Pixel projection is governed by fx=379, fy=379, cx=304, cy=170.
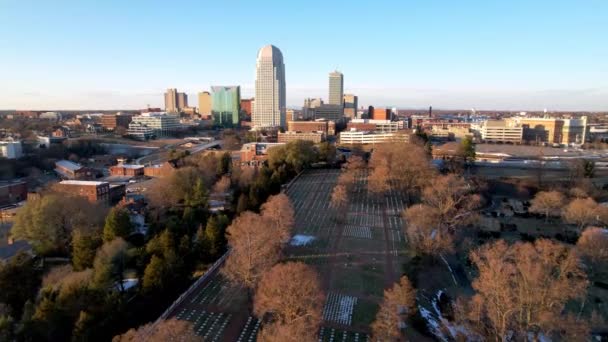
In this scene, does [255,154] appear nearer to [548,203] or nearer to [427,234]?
[548,203]

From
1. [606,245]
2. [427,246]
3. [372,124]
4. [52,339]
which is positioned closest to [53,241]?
[52,339]

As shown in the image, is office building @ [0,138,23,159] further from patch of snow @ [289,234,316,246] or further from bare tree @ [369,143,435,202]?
bare tree @ [369,143,435,202]

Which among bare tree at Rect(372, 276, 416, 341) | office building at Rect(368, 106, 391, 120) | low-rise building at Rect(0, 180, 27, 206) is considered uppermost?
office building at Rect(368, 106, 391, 120)

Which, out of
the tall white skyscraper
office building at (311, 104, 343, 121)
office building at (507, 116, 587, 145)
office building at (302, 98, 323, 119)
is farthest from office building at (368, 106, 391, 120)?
office building at (507, 116, 587, 145)

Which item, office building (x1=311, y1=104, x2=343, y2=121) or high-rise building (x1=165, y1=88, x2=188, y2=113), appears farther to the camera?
high-rise building (x1=165, y1=88, x2=188, y2=113)

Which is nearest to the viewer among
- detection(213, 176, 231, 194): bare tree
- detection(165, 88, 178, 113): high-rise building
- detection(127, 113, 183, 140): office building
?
detection(213, 176, 231, 194): bare tree

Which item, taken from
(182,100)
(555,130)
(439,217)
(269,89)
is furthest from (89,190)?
(182,100)
